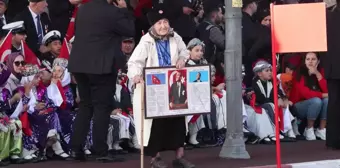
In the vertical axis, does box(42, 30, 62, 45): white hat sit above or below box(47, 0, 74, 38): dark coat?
below

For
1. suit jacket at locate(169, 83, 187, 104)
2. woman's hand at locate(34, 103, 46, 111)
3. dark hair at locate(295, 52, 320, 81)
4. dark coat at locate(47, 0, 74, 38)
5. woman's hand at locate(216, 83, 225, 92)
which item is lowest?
woman's hand at locate(34, 103, 46, 111)

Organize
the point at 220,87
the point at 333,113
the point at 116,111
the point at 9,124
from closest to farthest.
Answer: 1. the point at 9,124
2. the point at 116,111
3. the point at 333,113
4. the point at 220,87

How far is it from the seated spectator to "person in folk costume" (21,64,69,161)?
453cm

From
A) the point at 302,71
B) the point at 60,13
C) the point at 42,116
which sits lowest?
the point at 42,116

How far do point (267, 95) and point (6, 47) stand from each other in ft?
14.6

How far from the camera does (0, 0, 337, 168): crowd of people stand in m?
11.1

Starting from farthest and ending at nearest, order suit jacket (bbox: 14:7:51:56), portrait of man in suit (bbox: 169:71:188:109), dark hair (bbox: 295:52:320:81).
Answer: dark hair (bbox: 295:52:320:81) < suit jacket (bbox: 14:7:51:56) < portrait of man in suit (bbox: 169:71:188:109)

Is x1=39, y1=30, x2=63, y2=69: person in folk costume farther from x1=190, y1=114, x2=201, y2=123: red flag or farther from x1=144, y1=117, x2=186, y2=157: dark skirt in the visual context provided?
x1=144, y1=117, x2=186, y2=157: dark skirt

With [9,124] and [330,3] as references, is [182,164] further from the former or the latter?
[330,3]

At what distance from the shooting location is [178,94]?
10.8 m

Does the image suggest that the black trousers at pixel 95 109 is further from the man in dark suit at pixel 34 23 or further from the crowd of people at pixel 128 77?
the man in dark suit at pixel 34 23

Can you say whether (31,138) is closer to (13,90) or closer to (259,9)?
(13,90)

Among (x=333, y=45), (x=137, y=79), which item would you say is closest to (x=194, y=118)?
(x=333, y=45)

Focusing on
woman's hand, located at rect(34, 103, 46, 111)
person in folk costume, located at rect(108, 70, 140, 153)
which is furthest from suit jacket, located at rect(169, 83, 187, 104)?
woman's hand, located at rect(34, 103, 46, 111)
